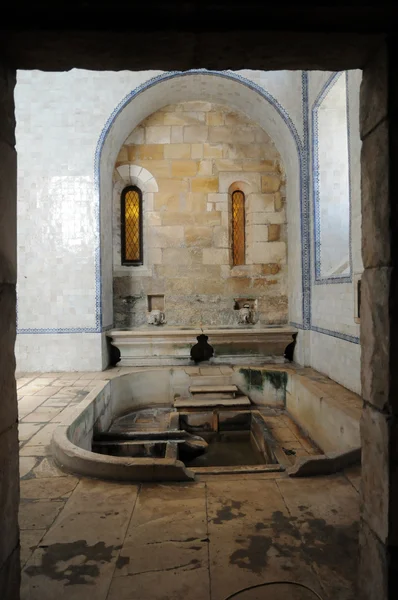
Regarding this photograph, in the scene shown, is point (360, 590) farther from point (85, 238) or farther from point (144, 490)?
point (85, 238)

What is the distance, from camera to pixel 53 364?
677 cm

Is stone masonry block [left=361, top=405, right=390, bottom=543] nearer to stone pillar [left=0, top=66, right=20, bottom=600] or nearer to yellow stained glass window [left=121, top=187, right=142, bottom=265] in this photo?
stone pillar [left=0, top=66, right=20, bottom=600]

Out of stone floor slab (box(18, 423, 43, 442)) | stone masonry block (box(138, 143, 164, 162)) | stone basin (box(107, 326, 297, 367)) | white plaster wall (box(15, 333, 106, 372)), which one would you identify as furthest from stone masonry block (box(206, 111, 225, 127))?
stone floor slab (box(18, 423, 43, 442))

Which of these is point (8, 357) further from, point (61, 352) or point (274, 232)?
point (274, 232)

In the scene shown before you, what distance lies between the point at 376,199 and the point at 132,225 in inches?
263

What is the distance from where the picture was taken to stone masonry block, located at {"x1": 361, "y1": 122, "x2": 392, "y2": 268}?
5.18 feet

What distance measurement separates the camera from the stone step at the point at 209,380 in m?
6.49

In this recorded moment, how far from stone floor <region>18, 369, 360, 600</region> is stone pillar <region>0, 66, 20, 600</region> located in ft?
1.42

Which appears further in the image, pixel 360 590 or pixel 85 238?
pixel 85 238

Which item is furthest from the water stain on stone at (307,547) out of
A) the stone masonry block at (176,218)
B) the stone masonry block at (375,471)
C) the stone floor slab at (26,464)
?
the stone masonry block at (176,218)

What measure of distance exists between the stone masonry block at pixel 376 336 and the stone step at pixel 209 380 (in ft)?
15.8

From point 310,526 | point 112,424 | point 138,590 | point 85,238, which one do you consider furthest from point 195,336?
point 138,590

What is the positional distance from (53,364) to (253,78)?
5850 mm

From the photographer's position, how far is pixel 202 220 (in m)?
7.84
